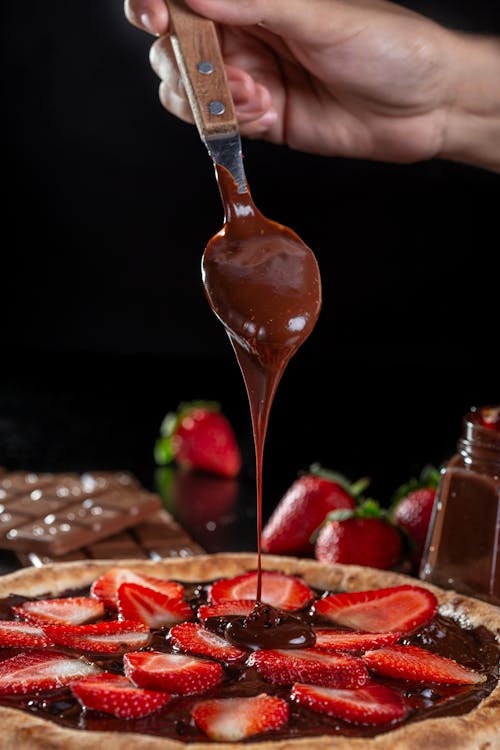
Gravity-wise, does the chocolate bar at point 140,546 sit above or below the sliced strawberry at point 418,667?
below

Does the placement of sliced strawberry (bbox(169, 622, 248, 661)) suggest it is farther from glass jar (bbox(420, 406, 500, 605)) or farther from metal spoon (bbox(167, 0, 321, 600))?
glass jar (bbox(420, 406, 500, 605))

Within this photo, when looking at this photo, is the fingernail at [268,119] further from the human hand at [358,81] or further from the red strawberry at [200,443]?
the red strawberry at [200,443]

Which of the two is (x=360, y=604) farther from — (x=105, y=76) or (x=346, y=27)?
(x=105, y=76)

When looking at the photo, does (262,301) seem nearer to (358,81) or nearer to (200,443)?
(358,81)

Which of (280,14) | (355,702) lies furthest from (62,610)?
(280,14)

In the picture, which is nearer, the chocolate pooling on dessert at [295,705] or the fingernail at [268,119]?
the chocolate pooling on dessert at [295,705]

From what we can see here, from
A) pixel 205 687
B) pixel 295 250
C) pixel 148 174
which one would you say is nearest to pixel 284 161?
pixel 148 174

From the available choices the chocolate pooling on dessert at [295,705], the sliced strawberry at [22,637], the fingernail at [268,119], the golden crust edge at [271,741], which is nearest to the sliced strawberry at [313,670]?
the chocolate pooling on dessert at [295,705]
